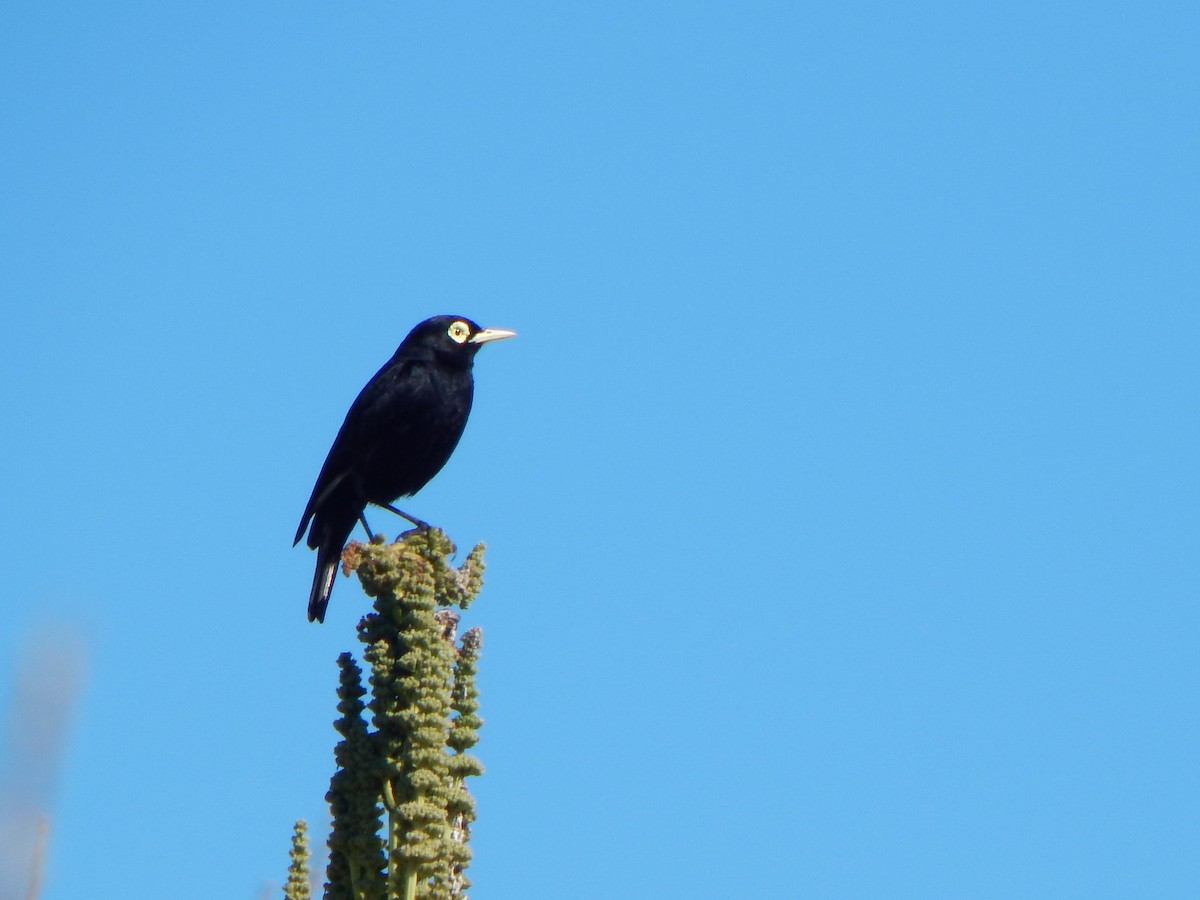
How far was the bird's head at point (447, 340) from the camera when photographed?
32.4 feet

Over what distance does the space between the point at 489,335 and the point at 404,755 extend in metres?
5.69

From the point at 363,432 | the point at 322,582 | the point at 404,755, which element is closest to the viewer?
the point at 404,755

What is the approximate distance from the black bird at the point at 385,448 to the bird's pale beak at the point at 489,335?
16.4 inches

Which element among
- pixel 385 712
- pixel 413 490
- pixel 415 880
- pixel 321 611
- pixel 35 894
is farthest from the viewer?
pixel 413 490

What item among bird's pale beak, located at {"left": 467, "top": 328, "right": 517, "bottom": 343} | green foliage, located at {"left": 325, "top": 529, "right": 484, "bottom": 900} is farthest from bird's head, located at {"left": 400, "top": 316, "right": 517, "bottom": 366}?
green foliage, located at {"left": 325, "top": 529, "right": 484, "bottom": 900}

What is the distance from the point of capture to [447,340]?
993 centimetres

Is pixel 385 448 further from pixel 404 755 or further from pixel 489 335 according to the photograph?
pixel 404 755

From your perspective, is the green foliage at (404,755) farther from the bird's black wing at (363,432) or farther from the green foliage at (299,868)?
the bird's black wing at (363,432)

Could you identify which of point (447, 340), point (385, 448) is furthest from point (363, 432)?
point (447, 340)

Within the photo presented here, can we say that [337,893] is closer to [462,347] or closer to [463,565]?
[463,565]

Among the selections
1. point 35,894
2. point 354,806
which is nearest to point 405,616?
point 354,806

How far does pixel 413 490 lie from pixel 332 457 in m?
0.55

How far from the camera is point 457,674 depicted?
4992 millimetres

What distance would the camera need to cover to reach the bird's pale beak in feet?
33.0
